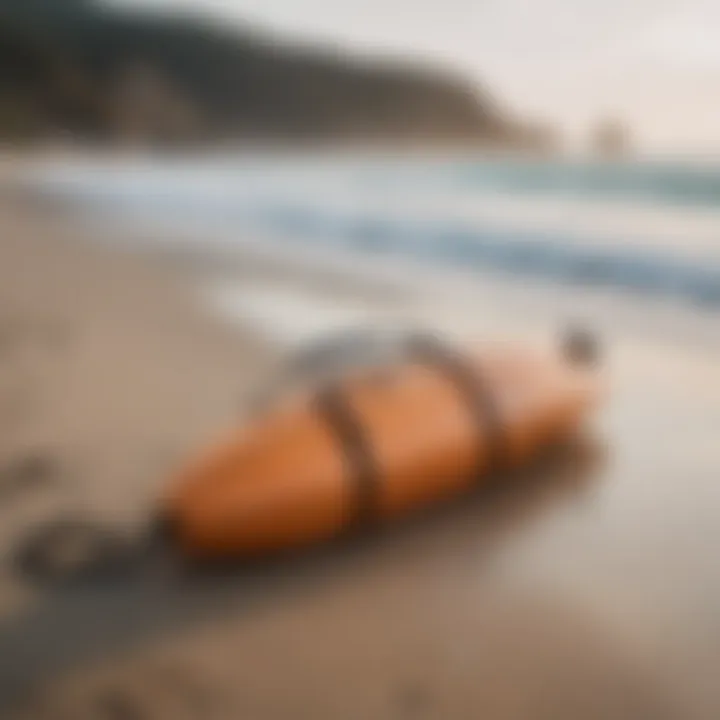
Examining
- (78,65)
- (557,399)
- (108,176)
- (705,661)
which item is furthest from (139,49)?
(705,661)

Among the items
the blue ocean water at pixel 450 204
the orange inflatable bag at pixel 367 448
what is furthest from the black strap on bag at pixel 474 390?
the blue ocean water at pixel 450 204

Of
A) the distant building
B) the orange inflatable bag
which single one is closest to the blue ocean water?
the distant building

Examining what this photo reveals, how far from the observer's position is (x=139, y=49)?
2.52 ft

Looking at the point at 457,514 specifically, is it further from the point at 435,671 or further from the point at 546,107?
the point at 546,107

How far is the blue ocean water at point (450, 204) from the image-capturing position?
0.72 meters

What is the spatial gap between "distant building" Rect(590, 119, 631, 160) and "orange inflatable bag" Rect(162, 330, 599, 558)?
19 centimetres

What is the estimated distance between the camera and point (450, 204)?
85 cm

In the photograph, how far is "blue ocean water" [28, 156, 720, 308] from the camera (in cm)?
72

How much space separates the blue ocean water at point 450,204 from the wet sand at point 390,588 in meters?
0.09

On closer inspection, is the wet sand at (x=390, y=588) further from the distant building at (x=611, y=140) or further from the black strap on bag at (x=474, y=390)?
the distant building at (x=611, y=140)

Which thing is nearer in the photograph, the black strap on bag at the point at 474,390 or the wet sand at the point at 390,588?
the wet sand at the point at 390,588

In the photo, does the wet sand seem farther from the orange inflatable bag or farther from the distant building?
the distant building

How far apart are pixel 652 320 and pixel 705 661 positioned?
1.40 ft


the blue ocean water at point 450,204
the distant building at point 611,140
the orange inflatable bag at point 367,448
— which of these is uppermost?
the distant building at point 611,140
